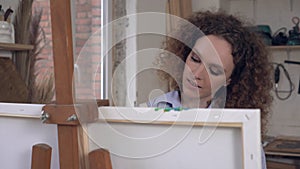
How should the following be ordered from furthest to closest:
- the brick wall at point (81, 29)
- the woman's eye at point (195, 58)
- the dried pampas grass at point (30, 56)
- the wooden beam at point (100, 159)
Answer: the brick wall at point (81, 29)
the dried pampas grass at point (30, 56)
the woman's eye at point (195, 58)
the wooden beam at point (100, 159)

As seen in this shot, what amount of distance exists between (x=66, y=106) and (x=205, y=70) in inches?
11.5

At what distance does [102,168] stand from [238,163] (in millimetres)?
255

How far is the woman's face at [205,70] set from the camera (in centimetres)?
83

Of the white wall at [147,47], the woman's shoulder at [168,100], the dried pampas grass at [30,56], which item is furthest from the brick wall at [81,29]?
the woman's shoulder at [168,100]

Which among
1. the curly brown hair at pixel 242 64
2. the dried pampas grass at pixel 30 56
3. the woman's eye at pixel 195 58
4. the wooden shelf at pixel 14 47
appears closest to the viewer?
the woman's eye at pixel 195 58

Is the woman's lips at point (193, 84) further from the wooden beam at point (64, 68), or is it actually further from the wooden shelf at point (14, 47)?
the wooden shelf at point (14, 47)

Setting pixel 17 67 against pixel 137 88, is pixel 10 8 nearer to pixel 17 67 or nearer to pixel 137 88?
pixel 17 67

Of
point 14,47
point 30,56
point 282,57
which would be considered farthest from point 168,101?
point 282,57

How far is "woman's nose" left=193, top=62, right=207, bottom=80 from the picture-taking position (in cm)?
83

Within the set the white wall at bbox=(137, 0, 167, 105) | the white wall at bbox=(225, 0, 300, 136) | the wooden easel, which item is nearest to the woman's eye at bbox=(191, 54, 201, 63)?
the wooden easel

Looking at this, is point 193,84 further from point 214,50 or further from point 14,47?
point 14,47

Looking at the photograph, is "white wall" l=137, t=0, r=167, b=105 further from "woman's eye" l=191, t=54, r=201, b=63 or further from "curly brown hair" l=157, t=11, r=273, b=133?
"woman's eye" l=191, t=54, r=201, b=63

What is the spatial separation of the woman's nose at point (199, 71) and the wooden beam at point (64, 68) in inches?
10.2

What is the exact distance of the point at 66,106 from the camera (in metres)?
0.78
